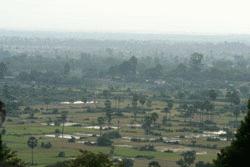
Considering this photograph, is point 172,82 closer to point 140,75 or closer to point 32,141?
point 140,75

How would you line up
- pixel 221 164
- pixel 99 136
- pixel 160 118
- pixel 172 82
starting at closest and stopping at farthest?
1. pixel 221 164
2. pixel 99 136
3. pixel 160 118
4. pixel 172 82

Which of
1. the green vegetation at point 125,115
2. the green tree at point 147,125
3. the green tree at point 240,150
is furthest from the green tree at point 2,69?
the green tree at point 240,150

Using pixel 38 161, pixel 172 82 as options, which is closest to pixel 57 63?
pixel 172 82

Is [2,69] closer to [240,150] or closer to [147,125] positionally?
[147,125]

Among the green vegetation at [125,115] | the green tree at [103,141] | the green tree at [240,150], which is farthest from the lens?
the green tree at [103,141]

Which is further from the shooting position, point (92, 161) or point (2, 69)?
point (2, 69)

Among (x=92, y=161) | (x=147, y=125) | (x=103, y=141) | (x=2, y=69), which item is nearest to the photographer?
(x=92, y=161)

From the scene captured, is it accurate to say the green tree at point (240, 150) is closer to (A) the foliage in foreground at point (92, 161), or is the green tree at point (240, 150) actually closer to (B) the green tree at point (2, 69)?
(A) the foliage in foreground at point (92, 161)

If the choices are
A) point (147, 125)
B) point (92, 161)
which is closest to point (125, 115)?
point (147, 125)

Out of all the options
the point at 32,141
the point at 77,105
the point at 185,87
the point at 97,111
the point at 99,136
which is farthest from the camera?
the point at 185,87

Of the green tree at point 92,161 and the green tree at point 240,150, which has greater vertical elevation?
the green tree at point 240,150

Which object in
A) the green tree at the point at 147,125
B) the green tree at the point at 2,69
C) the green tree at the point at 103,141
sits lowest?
the green tree at the point at 103,141
